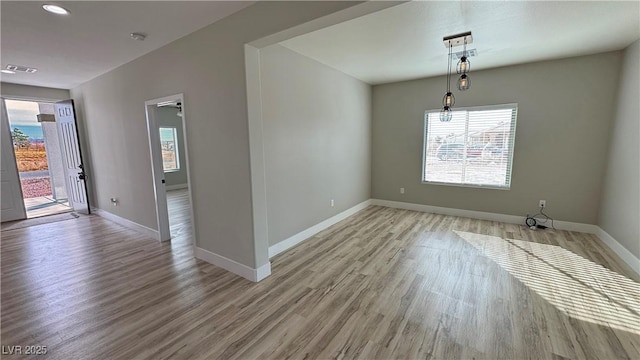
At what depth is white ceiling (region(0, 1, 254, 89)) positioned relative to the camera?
227cm

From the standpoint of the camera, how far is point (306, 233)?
4.02 m

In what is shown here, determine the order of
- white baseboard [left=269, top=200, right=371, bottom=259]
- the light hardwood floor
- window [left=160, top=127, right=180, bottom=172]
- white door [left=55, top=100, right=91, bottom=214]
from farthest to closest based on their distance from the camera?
window [left=160, top=127, right=180, bottom=172]
white door [left=55, top=100, right=91, bottom=214]
white baseboard [left=269, top=200, right=371, bottom=259]
the light hardwood floor

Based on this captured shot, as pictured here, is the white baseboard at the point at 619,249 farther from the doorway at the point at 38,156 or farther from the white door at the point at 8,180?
the doorway at the point at 38,156

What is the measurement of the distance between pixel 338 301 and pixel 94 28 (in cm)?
375

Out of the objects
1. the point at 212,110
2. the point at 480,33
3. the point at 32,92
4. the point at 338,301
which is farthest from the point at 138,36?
the point at 32,92

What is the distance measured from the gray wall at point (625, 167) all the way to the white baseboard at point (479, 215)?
312 millimetres

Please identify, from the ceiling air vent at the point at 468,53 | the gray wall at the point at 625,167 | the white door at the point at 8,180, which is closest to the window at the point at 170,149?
the white door at the point at 8,180

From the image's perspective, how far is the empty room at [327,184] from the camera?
82.4 inches

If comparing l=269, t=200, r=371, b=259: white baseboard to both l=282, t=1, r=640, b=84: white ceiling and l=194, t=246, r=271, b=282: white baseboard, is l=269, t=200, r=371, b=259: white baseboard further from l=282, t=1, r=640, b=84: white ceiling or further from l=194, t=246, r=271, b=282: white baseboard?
l=282, t=1, r=640, b=84: white ceiling

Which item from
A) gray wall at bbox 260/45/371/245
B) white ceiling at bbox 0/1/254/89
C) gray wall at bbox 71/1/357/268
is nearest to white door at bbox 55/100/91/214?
white ceiling at bbox 0/1/254/89

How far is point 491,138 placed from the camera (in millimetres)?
4637

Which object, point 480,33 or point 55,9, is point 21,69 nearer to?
point 55,9

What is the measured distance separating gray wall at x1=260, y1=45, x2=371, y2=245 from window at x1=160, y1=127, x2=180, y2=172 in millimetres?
6671

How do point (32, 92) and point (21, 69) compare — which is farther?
point (32, 92)
